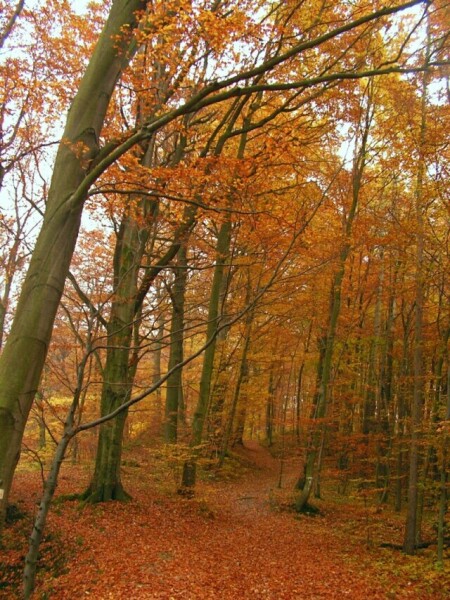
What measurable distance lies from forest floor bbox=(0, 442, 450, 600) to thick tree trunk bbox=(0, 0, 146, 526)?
2.83 meters

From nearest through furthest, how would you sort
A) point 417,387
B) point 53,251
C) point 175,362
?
1. point 53,251
2. point 417,387
3. point 175,362

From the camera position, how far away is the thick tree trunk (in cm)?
312

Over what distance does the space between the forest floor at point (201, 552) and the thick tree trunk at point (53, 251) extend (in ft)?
9.30

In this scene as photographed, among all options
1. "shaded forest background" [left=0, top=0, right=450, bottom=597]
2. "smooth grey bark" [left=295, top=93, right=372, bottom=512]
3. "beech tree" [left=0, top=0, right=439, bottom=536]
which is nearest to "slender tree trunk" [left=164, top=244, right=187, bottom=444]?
"shaded forest background" [left=0, top=0, right=450, bottom=597]

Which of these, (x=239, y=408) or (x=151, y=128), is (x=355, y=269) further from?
(x=151, y=128)

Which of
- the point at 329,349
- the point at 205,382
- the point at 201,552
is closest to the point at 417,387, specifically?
the point at 329,349

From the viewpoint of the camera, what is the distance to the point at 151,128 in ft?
11.4

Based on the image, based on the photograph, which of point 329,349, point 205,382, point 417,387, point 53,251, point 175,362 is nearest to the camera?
point 53,251

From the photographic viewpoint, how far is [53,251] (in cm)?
344

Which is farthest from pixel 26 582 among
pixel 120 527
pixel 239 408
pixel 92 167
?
pixel 239 408

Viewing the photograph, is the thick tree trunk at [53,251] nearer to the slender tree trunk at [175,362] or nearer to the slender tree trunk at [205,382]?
the slender tree trunk at [205,382]

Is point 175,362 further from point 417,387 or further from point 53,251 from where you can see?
point 53,251

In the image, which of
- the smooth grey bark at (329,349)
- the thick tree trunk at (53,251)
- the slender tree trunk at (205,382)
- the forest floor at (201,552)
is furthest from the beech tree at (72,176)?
the smooth grey bark at (329,349)

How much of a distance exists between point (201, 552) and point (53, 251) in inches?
228
